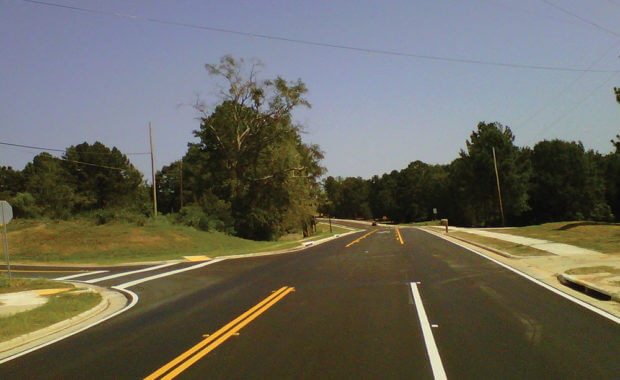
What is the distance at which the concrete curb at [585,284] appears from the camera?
1036cm

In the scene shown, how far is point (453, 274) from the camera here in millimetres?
15656

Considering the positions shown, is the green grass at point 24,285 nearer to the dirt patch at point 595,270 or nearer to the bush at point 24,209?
the dirt patch at point 595,270

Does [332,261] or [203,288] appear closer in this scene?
[203,288]

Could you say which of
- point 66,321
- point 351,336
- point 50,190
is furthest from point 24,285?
point 50,190

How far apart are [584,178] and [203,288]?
3424 inches

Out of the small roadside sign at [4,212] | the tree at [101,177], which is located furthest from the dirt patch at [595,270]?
the tree at [101,177]

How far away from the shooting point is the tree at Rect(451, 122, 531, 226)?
8262cm

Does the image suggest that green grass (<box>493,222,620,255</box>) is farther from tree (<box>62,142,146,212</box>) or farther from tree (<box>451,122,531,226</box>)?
tree (<box>62,142,146,212</box>)

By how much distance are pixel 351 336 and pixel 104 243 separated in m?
28.0

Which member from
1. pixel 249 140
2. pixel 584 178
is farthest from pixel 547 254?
pixel 584 178

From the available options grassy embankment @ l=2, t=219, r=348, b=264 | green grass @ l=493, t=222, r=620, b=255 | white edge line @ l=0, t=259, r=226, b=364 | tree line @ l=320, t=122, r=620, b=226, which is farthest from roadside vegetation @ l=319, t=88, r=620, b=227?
white edge line @ l=0, t=259, r=226, b=364

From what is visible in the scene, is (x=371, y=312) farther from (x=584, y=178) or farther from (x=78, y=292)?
(x=584, y=178)

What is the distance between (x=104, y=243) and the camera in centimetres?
3228

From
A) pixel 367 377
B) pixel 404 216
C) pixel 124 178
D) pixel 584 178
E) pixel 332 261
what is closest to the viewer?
pixel 367 377
